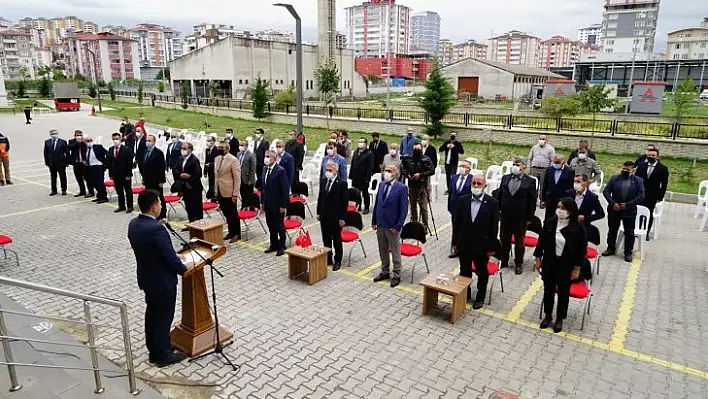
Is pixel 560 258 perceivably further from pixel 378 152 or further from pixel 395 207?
pixel 378 152

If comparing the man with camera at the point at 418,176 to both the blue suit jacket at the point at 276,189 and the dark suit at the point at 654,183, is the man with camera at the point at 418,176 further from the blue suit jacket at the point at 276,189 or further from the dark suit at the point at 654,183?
the dark suit at the point at 654,183

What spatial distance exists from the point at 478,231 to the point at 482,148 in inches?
664

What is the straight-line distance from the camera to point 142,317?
6.69 metres

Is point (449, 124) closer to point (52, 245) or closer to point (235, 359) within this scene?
point (52, 245)

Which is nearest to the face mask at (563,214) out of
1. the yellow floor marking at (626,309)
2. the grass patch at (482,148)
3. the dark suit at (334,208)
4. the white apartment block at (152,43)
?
the yellow floor marking at (626,309)

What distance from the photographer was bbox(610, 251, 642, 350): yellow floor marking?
20.3 ft

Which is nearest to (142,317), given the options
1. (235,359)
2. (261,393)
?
(235,359)

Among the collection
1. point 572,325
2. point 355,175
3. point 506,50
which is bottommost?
point 572,325

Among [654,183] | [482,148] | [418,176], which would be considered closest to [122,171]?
[418,176]

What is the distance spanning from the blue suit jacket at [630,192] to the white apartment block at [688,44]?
318 feet

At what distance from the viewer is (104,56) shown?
102375 mm

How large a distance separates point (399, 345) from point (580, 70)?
74.0m

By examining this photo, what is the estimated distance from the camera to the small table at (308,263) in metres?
7.74

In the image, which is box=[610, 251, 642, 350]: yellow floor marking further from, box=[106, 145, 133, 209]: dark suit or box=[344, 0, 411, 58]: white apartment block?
box=[344, 0, 411, 58]: white apartment block
